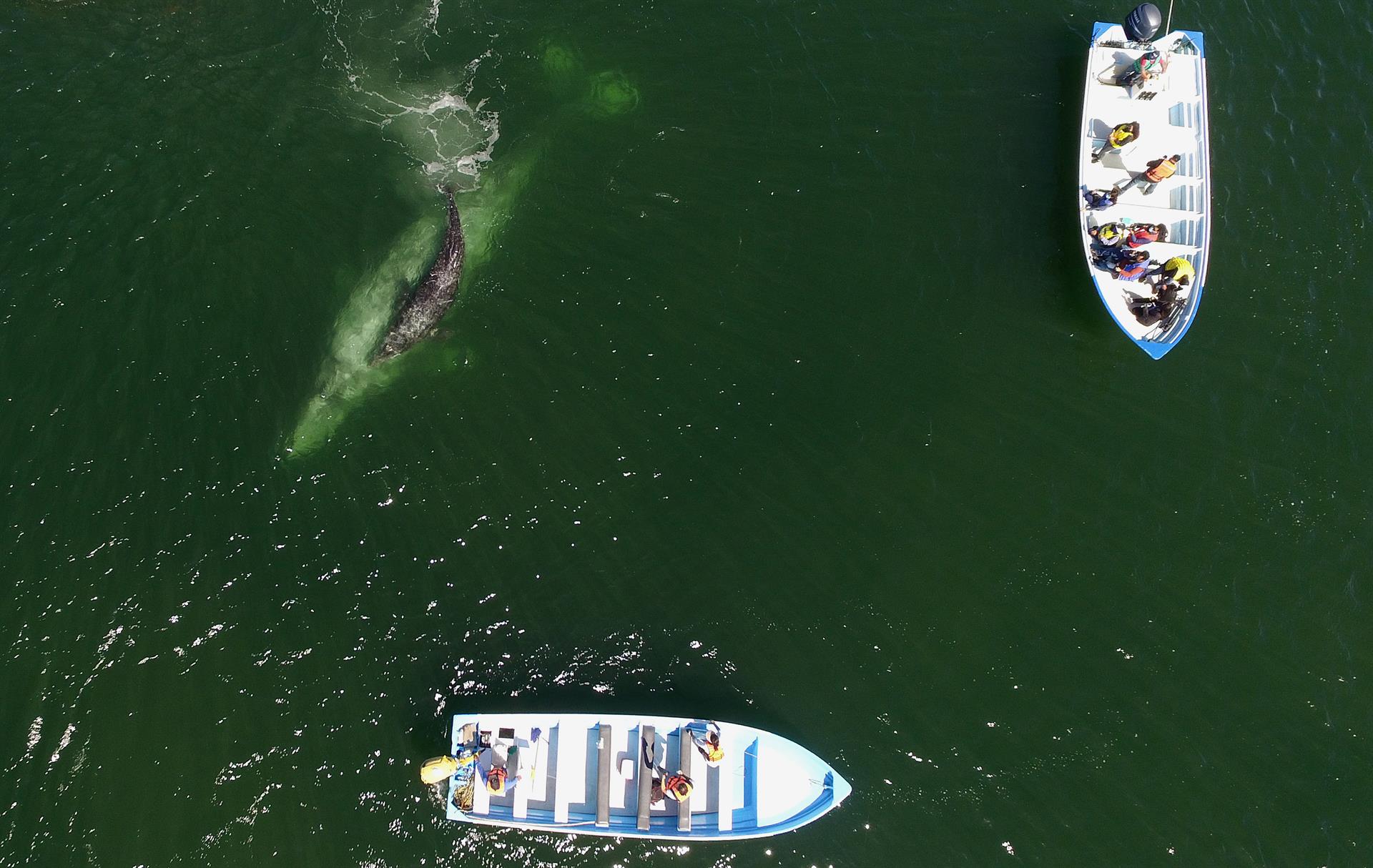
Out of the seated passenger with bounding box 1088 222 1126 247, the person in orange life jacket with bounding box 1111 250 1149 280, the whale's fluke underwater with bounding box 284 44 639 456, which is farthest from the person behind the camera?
the whale's fluke underwater with bounding box 284 44 639 456

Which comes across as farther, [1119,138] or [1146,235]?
[1119,138]

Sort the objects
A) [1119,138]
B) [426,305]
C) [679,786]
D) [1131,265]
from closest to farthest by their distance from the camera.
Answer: [679,786]
[1131,265]
[1119,138]
[426,305]

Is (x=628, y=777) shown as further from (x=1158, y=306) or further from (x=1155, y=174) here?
(x=1155, y=174)

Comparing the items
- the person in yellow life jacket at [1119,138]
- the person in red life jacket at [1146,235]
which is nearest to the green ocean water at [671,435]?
the person in yellow life jacket at [1119,138]

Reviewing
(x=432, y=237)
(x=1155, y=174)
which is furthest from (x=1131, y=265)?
(x=432, y=237)

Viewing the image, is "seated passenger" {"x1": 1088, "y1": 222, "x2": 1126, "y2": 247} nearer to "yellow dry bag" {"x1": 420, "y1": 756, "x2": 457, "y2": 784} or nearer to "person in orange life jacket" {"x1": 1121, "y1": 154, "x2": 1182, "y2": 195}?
"person in orange life jacket" {"x1": 1121, "y1": 154, "x2": 1182, "y2": 195}

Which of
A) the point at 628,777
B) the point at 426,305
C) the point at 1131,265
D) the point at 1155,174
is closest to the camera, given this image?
the point at 628,777

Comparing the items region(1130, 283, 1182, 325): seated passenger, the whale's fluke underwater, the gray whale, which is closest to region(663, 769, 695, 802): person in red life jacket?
the whale's fluke underwater
